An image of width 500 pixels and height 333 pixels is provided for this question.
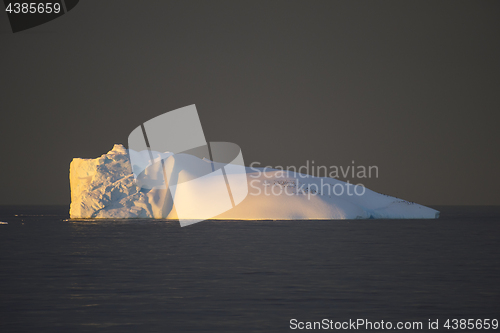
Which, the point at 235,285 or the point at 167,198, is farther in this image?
the point at 167,198

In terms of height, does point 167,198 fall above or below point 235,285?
below

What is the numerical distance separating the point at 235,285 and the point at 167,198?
29.7 metres

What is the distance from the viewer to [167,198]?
142 ft

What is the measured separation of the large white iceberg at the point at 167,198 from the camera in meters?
42.6

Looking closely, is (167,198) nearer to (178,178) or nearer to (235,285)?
(178,178)

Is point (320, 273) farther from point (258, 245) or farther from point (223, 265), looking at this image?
point (258, 245)

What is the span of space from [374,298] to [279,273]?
4249mm

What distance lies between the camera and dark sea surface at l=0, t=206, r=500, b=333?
10797 mm

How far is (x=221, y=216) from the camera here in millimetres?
44562

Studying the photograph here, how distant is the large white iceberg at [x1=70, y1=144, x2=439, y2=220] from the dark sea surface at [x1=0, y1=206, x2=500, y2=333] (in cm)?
1688

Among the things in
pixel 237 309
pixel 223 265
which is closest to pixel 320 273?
pixel 223 265

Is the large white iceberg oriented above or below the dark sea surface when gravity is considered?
below

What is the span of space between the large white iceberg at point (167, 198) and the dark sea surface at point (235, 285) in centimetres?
1688

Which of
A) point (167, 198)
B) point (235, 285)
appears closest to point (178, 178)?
point (167, 198)
